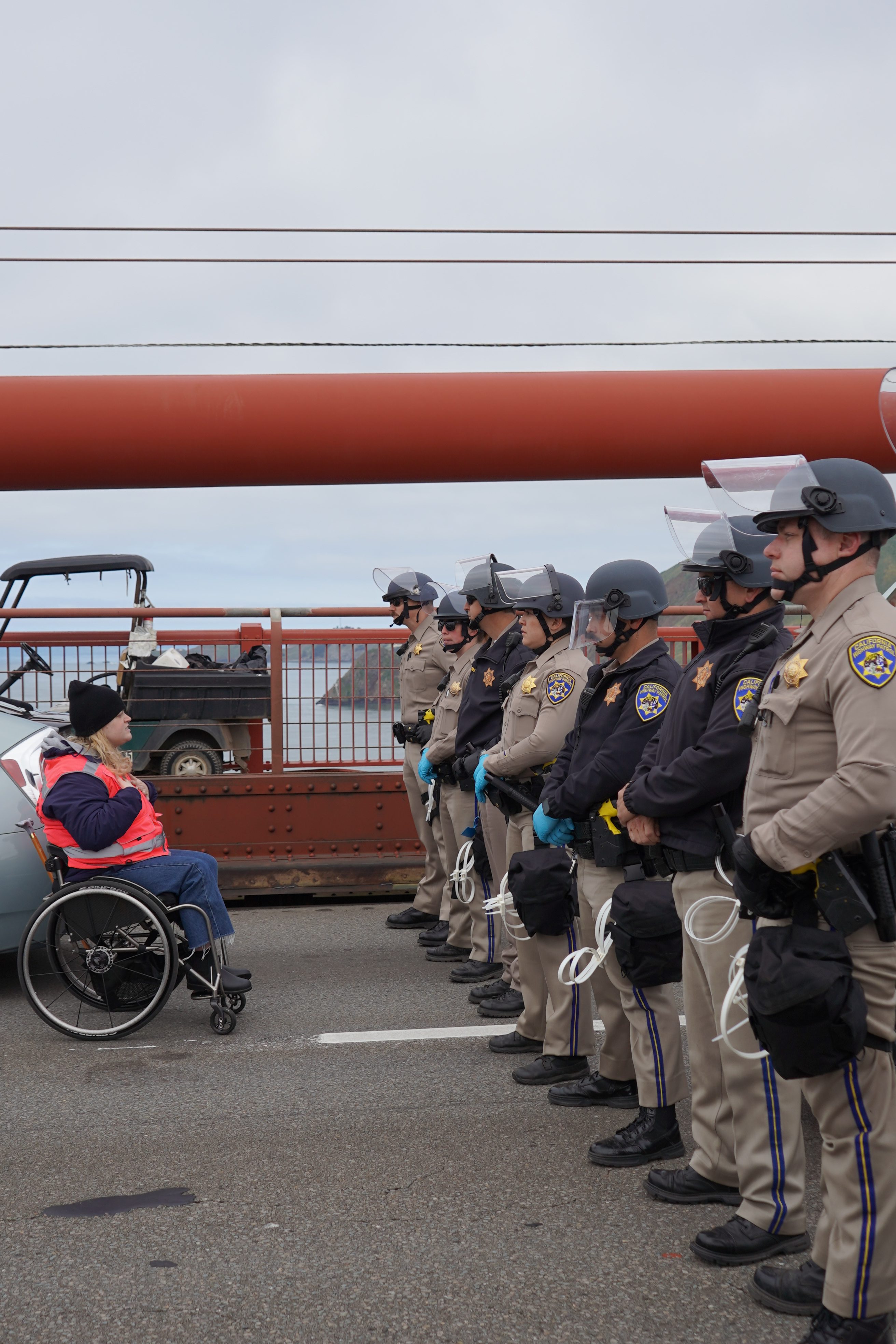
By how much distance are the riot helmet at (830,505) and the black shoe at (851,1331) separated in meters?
1.70

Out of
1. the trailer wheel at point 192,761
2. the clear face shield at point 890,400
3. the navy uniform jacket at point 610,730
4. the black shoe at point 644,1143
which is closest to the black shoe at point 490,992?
the navy uniform jacket at point 610,730

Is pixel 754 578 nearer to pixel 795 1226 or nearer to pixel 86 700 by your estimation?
pixel 795 1226

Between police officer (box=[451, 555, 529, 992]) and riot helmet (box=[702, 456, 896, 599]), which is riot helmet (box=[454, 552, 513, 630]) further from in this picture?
riot helmet (box=[702, 456, 896, 599])

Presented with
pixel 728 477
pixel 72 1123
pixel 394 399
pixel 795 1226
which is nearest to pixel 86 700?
pixel 72 1123

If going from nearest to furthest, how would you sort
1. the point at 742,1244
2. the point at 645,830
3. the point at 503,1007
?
the point at 742,1244 < the point at 645,830 < the point at 503,1007

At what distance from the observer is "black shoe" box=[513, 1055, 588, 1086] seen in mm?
4707

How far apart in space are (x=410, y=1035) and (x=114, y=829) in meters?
1.63

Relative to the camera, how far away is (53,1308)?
9.82 ft

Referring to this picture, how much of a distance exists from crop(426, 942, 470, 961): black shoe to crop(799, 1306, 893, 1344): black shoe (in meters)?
4.18

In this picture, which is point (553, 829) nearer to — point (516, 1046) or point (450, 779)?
point (516, 1046)

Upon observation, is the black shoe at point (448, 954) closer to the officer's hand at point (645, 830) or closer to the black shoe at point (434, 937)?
the black shoe at point (434, 937)

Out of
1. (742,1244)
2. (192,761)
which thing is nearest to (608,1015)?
(742,1244)

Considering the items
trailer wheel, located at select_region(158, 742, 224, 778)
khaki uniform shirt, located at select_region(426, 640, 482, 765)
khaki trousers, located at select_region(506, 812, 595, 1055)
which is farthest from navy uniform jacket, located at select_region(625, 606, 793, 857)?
trailer wheel, located at select_region(158, 742, 224, 778)

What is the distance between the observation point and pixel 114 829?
5.17 meters
